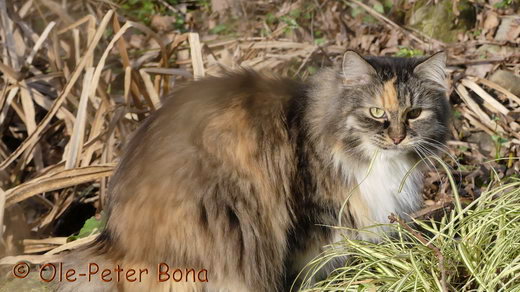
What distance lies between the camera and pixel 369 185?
308 cm

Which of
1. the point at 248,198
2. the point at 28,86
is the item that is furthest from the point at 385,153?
the point at 28,86

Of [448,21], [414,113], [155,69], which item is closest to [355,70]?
[414,113]

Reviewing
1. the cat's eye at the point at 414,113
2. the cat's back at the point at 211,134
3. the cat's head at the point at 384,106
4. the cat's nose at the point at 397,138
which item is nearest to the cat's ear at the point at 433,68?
the cat's head at the point at 384,106

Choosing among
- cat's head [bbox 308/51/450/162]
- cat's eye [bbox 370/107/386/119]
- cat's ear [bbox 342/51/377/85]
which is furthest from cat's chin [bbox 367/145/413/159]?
cat's ear [bbox 342/51/377/85]

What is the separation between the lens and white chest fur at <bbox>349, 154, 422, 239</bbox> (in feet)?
10.0

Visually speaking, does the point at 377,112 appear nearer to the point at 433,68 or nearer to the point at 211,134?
the point at 433,68

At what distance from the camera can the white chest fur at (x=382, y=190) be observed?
121 inches

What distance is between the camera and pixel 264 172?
289 centimetres

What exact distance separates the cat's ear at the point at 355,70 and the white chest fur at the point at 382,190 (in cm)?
38

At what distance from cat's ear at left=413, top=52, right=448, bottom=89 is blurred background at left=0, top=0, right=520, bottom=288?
1.28 ft

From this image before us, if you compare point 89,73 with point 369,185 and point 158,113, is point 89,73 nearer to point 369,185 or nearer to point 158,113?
point 158,113

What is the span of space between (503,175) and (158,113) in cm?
241

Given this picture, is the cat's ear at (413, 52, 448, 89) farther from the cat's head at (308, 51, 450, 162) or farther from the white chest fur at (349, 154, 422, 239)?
the white chest fur at (349, 154, 422, 239)

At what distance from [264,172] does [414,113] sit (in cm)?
77
